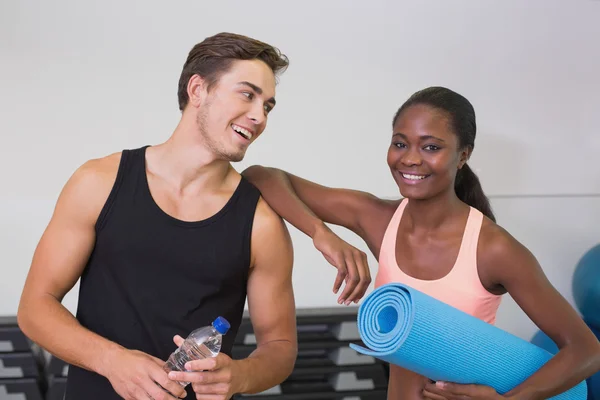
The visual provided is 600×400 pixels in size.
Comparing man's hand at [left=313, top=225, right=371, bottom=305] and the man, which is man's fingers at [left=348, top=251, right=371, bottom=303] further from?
the man

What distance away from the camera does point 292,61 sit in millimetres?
3689

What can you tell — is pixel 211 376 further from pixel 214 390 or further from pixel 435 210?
pixel 435 210

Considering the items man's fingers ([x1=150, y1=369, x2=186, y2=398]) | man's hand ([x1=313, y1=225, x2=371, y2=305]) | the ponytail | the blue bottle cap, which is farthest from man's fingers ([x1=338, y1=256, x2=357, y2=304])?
the ponytail

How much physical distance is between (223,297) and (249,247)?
0.41 ft

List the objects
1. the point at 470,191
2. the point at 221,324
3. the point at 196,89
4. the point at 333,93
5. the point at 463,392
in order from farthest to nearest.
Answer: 1. the point at 333,93
2. the point at 470,191
3. the point at 196,89
4. the point at 463,392
5. the point at 221,324

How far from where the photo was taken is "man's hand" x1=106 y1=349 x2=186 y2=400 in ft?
4.83

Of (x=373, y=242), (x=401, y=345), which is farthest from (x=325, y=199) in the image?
(x=401, y=345)

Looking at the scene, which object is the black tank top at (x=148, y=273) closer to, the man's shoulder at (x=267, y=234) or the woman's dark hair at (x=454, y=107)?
the man's shoulder at (x=267, y=234)

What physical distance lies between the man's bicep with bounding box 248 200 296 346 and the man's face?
169 millimetres

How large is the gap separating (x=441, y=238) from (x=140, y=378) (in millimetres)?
777

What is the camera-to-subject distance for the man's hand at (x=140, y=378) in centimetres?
147

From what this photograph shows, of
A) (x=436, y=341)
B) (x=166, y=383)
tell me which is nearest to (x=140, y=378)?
(x=166, y=383)

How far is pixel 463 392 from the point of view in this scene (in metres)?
1.59

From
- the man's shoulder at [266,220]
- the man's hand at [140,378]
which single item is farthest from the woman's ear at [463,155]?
the man's hand at [140,378]
